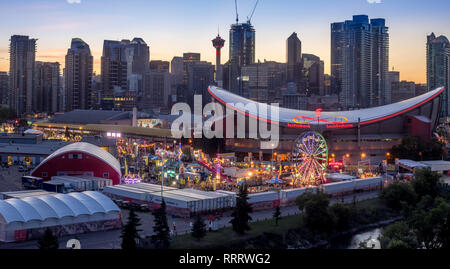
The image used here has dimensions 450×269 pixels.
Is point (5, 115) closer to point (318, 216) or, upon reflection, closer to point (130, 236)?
point (318, 216)

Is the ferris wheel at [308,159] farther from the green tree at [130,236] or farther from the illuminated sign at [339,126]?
the green tree at [130,236]

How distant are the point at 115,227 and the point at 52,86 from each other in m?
118

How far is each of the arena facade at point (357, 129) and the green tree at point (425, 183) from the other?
34.1ft

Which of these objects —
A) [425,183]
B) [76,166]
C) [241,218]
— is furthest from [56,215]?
[425,183]

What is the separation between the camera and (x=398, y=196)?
79.2 feet

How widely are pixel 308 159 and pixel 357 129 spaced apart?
1258 centimetres

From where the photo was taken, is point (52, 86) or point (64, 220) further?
point (52, 86)

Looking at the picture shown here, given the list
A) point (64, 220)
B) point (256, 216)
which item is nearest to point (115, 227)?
point (64, 220)

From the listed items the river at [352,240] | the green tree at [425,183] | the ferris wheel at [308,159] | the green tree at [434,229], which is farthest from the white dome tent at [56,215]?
the green tree at [425,183]

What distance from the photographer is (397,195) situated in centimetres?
2416

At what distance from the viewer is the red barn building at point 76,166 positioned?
26141mm

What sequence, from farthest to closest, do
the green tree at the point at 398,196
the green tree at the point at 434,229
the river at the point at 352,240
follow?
the green tree at the point at 398,196
the river at the point at 352,240
the green tree at the point at 434,229

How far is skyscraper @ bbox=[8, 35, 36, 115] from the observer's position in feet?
400
